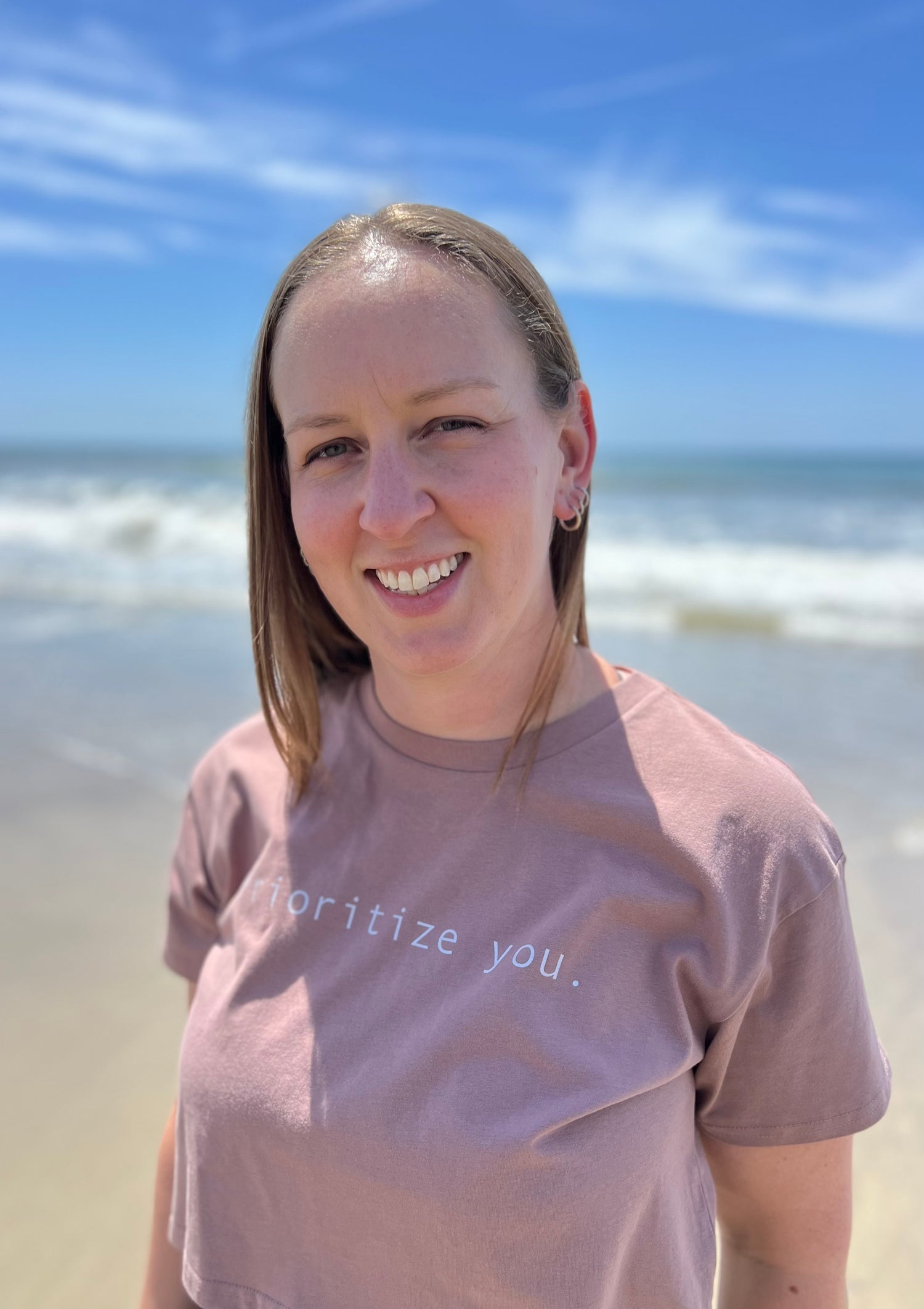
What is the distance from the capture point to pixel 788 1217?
150cm

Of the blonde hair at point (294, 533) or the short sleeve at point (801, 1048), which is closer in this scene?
the short sleeve at point (801, 1048)

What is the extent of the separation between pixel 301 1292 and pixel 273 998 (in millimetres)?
400

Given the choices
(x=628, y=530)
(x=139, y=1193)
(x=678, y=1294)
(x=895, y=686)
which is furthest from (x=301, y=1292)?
(x=628, y=530)

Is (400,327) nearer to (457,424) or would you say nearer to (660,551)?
(457,424)

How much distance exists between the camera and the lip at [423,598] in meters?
1.46

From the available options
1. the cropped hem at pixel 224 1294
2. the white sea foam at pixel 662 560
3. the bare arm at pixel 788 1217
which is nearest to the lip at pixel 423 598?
the bare arm at pixel 788 1217

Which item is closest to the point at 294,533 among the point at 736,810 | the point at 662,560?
the point at 736,810

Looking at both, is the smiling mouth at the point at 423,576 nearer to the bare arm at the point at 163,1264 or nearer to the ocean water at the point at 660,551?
the bare arm at the point at 163,1264

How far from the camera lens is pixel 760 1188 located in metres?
1.49

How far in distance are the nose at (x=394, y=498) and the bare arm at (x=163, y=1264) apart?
1014mm

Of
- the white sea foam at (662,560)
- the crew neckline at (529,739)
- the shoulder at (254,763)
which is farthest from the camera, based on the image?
the white sea foam at (662,560)

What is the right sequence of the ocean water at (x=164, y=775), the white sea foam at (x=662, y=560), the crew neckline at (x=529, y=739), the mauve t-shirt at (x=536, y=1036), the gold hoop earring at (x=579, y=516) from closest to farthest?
1. the mauve t-shirt at (x=536, y=1036)
2. the crew neckline at (x=529, y=739)
3. the gold hoop earring at (x=579, y=516)
4. the ocean water at (x=164, y=775)
5. the white sea foam at (x=662, y=560)

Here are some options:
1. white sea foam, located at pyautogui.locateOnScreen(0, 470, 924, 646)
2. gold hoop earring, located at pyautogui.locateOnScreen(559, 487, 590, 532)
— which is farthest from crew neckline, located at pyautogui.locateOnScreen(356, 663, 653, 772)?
white sea foam, located at pyautogui.locateOnScreen(0, 470, 924, 646)

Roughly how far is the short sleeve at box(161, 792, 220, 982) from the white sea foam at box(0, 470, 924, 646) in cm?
762
